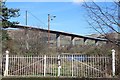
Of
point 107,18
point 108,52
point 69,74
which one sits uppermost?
point 107,18

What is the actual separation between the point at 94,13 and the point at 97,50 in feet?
51.0

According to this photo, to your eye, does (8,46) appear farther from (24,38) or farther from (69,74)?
(24,38)

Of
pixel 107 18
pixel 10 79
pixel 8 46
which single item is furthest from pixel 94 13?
pixel 8 46

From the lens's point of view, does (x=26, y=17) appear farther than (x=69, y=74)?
Yes

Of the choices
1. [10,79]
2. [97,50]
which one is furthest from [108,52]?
[10,79]

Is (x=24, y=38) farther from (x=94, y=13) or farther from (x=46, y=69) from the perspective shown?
(x=94, y=13)

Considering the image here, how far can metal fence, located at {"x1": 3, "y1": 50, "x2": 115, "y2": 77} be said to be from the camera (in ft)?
72.1

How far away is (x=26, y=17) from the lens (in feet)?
154

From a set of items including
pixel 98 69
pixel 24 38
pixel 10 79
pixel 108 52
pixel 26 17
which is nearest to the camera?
pixel 10 79

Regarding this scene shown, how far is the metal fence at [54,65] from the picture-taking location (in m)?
22.0

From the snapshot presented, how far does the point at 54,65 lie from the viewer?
22.8m

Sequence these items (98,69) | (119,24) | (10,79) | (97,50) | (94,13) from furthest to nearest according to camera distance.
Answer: (97,50) → (98,69) → (10,79) → (94,13) → (119,24)

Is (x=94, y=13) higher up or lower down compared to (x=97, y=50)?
higher up

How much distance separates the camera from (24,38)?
38.5m
